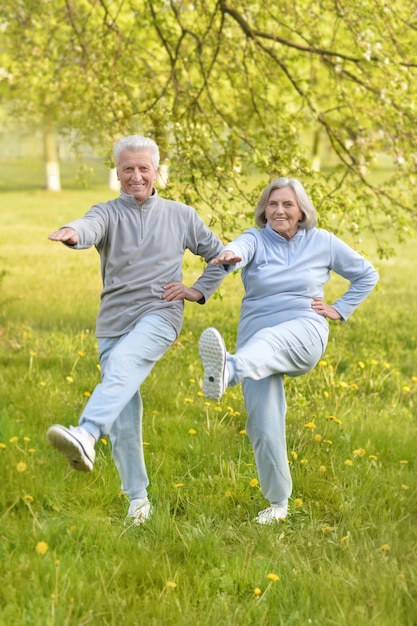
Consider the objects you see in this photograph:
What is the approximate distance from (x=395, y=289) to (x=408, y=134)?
6.68m

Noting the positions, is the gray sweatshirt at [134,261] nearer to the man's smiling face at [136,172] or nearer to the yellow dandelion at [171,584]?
the man's smiling face at [136,172]

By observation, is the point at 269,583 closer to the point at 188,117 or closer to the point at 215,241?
the point at 215,241

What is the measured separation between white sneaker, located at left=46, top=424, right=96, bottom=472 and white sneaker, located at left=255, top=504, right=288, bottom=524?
1.08 metres

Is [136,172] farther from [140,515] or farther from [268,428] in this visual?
[140,515]

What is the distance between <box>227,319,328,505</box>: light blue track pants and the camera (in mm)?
4047

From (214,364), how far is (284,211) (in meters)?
1.01

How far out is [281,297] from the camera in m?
4.35

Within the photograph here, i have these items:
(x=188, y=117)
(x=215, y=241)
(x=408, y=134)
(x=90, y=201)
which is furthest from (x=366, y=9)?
(x=90, y=201)

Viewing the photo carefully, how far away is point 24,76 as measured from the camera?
1161 centimetres

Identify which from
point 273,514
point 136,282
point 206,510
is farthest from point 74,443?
point 273,514

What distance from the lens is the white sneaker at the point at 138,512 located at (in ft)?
14.3

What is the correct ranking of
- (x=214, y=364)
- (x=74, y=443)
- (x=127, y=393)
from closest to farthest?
(x=74, y=443) → (x=214, y=364) → (x=127, y=393)

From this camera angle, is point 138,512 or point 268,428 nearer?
point 268,428

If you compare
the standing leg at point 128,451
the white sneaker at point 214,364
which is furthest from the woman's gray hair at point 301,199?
the standing leg at point 128,451
